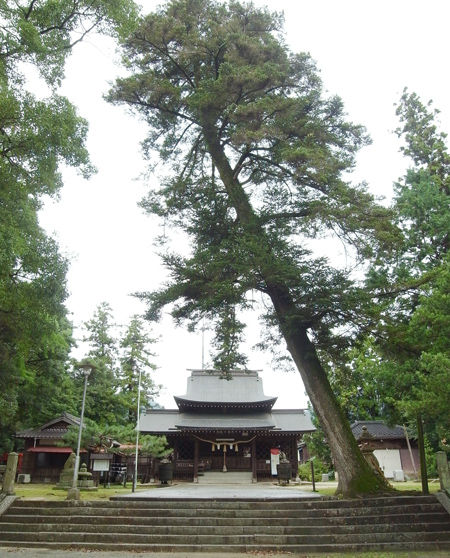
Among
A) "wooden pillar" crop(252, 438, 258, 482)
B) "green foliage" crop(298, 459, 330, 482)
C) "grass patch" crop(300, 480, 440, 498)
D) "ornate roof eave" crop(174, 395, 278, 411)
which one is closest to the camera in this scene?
"grass patch" crop(300, 480, 440, 498)

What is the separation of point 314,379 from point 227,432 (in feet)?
41.6

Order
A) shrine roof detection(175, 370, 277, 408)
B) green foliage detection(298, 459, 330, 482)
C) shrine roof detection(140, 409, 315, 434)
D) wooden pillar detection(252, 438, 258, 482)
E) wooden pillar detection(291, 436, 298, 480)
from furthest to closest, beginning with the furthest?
green foliage detection(298, 459, 330, 482) → shrine roof detection(175, 370, 277, 408) → wooden pillar detection(291, 436, 298, 480) → shrine roof detection(140, 409, 315, 434) → wooden pillar detection(252, 438, 258, 482)

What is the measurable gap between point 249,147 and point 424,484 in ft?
29.7

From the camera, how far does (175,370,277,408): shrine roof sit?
2278 cm

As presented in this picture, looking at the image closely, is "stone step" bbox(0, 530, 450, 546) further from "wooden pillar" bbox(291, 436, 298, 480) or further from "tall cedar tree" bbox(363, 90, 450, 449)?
"wooden pillar" bbox(291, 436, 298, 480)

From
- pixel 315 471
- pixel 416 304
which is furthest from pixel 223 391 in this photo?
pixel 416 304

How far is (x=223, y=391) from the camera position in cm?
2519

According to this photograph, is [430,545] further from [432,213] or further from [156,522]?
[432,213]

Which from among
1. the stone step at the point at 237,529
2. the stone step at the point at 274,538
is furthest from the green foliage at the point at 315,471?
the stone step at the point at 274,538

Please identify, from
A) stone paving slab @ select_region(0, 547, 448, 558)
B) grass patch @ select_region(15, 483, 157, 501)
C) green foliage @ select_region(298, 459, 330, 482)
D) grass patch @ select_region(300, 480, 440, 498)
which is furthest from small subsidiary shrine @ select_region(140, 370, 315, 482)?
stone paving slab @ select_region(0, 547, 448, 558)

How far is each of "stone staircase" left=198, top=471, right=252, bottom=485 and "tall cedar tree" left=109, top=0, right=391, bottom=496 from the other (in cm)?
1258

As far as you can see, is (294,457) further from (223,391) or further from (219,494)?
(219,494)

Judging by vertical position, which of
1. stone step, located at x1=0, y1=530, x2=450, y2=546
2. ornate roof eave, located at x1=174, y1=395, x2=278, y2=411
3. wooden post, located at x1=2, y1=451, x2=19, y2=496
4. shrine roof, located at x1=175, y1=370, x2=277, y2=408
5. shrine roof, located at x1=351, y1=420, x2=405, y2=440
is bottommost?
stone step, located at x1=0, y1=530, x2=450, y2=546

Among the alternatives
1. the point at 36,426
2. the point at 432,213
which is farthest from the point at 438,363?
the point at 36,426
